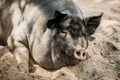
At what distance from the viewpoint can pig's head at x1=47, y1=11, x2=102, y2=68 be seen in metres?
4.14

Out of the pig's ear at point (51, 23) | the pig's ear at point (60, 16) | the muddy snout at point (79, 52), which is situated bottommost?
the muddy snout at point (79, 52)

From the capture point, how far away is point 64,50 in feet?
13.6

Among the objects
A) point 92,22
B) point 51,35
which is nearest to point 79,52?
point 51,35

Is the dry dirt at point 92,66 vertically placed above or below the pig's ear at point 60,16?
below

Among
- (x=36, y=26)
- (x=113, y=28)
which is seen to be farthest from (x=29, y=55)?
(x=113, y=28)

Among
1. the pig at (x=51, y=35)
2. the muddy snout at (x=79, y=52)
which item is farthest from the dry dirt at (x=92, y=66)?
the muddy snout at (x=79, y=52)

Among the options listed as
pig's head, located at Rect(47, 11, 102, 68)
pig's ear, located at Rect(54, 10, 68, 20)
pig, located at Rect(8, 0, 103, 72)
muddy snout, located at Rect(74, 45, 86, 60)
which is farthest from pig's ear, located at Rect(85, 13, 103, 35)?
muddy snout, located at Rect(74, 45, 86, 60)

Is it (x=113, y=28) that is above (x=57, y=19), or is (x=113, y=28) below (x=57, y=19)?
below

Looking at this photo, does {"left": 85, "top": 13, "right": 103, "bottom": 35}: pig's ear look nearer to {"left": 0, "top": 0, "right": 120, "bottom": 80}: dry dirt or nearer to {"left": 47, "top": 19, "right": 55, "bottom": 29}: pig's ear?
{"left": 0, "top": 0, "right": 120, "bottom": 80}: dry dirt

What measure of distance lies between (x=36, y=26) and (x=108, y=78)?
100cm

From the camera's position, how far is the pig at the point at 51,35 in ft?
13.8

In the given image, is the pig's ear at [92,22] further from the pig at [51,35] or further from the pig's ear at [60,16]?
the pig's ear at [60,16]

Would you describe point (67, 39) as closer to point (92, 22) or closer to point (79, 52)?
point (79, 52)

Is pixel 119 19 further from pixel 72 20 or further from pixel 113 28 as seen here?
pixel 72 20
